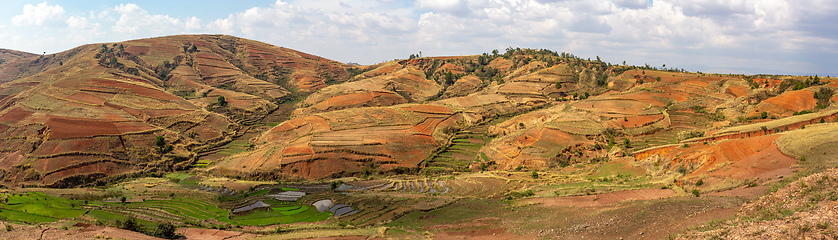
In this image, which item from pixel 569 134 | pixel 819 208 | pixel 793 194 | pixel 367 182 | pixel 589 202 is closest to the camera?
pixel 819 208

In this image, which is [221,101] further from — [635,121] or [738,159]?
[738,159]

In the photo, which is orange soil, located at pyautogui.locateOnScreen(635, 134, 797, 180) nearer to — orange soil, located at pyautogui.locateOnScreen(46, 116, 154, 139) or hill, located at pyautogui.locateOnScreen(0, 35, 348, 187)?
hill, located at pyautogui.locateOnScreen(0, 35, 348, 187)

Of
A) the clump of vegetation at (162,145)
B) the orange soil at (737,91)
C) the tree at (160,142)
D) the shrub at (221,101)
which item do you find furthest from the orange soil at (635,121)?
the shrub at (221,101)

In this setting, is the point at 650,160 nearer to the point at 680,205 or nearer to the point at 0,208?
the point at 680,205

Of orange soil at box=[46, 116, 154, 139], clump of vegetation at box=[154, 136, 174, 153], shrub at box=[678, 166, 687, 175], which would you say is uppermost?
orange soil at box=[46, 116, 154, 139]

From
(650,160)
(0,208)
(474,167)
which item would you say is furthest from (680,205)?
(0,208)

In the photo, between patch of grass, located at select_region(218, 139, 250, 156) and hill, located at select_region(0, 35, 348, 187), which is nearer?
hill, located at select_region(0, 35, 348, 187)

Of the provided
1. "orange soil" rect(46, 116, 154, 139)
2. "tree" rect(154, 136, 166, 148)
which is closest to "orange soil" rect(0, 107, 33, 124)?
"orange soil" rect(46, 116, 154, 139)

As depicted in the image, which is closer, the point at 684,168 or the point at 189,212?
the point at 684,168

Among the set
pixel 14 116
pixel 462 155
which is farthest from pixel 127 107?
pixel 462 155

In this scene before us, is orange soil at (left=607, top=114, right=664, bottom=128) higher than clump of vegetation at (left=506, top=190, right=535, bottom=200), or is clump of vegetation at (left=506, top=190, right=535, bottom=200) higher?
orange soil at (left=607, top=114, right=664, bottom=128)

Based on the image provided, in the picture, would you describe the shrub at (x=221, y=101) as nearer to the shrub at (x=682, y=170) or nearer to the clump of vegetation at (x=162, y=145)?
the clump of vegetation at (x=162, y=145)
